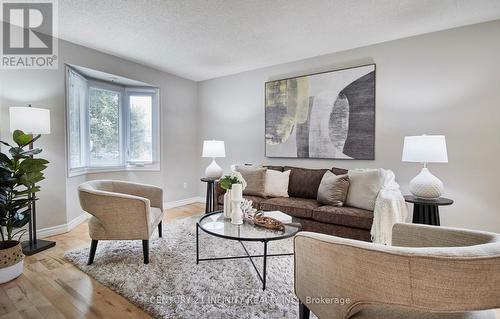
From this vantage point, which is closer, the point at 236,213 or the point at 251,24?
the point at 236,213

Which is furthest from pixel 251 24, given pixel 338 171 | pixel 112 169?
pixel 112 169

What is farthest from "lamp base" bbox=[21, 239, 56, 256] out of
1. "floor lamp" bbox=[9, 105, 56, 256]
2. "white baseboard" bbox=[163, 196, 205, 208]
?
"white baseboard" bbox=[163, 196, 205, 208]

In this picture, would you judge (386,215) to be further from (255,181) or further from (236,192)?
(255,181)

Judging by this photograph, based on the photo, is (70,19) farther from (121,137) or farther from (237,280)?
(237,280)

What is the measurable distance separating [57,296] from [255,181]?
2.44 meters

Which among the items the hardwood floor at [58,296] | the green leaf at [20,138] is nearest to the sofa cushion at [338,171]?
the hardwood floor at [58,296]

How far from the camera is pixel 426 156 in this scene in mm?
2502

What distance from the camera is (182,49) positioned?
3566 millimetres

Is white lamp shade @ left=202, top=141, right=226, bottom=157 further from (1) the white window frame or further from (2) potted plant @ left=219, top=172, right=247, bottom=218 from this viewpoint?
(2) potted plant @ left=219, top=172, right=247, bottom=218

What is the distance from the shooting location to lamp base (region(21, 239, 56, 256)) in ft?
8.84

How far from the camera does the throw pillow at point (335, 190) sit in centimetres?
303

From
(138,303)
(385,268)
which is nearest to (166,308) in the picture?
(138,303)

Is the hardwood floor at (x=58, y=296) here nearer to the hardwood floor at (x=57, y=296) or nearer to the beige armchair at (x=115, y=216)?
the hardwood floor at (x=57, y=296)

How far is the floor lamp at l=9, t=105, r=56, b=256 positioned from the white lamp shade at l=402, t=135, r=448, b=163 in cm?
384
